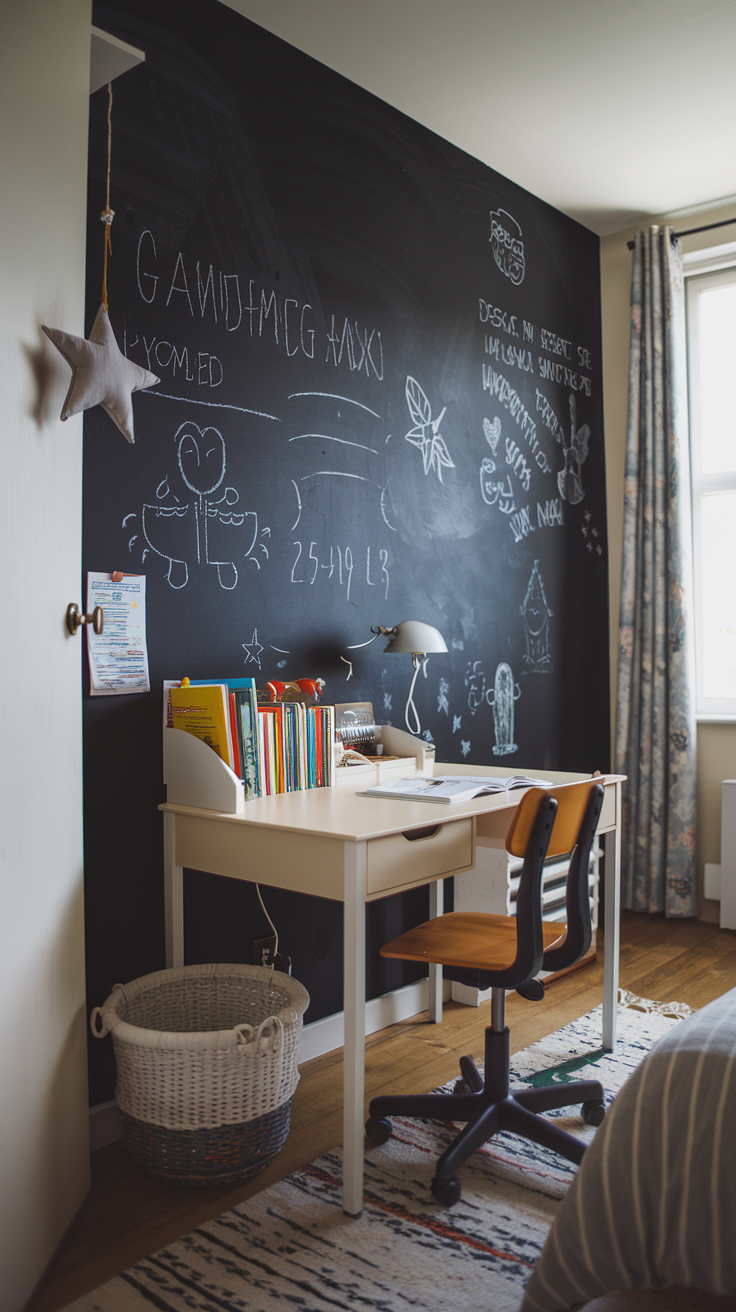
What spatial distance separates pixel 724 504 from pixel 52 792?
3.15 metres

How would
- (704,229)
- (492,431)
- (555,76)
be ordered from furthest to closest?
(704,229) → (492,431) → (555,76)

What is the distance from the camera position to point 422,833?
1.94 m

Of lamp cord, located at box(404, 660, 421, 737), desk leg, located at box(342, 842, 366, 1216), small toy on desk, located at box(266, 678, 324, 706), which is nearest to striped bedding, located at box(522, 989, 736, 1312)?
desk leg, located at box(342, 842, 366, 1216)

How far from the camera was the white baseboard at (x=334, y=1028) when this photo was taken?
1963 mm

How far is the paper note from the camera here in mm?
1988

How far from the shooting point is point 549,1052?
241 centimetres

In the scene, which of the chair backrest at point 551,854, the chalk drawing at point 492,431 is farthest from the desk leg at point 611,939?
the chalk drawing at point 492,431

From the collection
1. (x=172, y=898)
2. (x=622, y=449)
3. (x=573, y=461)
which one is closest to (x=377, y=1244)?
(x=172, y=898)

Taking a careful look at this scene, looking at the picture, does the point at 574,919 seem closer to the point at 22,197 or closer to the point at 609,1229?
the point at 609,1229

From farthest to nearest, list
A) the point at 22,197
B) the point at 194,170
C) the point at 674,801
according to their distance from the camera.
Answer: the point at 674,801 < the point at 194,170 < the point at 22,197

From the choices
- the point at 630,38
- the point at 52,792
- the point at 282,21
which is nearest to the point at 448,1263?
the point at 52,792

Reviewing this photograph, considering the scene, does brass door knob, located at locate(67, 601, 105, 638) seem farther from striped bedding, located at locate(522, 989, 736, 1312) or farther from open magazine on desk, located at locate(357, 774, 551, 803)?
striped bedding, located at locate(522, 989, 736, 1312)

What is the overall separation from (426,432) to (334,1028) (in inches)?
71.6

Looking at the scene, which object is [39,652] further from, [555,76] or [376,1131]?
[555,76]
